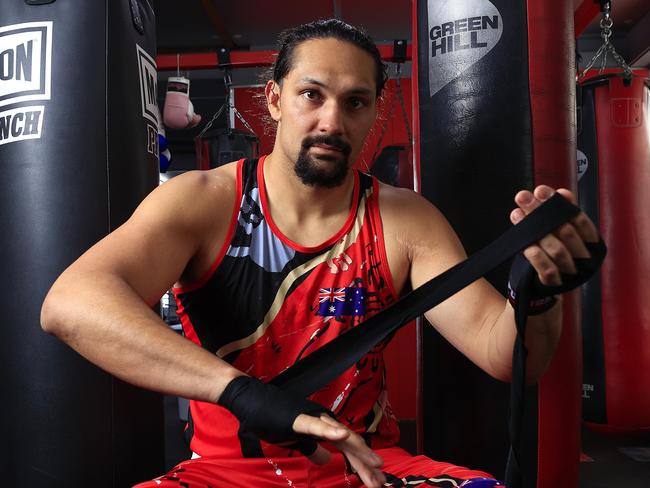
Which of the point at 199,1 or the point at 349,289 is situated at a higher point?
the point at 199,1

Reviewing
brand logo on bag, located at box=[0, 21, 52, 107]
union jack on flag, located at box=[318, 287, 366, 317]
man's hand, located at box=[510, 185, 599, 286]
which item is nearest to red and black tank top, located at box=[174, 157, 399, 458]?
union jack on flag, located at box=[318, 287, 366, 317]

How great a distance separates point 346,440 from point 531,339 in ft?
1.64

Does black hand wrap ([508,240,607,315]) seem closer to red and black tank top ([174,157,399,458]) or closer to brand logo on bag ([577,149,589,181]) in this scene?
red and black tank top ([174,157,399,458])

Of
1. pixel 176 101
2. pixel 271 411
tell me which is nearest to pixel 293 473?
pixel 271 411

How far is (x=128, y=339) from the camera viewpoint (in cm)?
108

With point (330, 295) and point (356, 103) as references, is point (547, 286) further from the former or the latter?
point (356, 103)

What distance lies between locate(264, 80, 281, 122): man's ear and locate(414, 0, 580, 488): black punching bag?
15.9 inches

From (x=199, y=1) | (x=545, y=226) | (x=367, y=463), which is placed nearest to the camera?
(x=367, y=463)

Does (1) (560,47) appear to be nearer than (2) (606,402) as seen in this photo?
Yes

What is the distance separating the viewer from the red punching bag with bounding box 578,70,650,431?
3004 millimetres

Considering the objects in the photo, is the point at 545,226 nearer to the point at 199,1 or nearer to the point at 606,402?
the point at 606,402

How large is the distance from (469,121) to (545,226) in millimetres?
668

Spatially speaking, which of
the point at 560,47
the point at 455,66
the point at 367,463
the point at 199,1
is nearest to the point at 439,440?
the point at 367,463

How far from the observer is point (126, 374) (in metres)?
1.09
